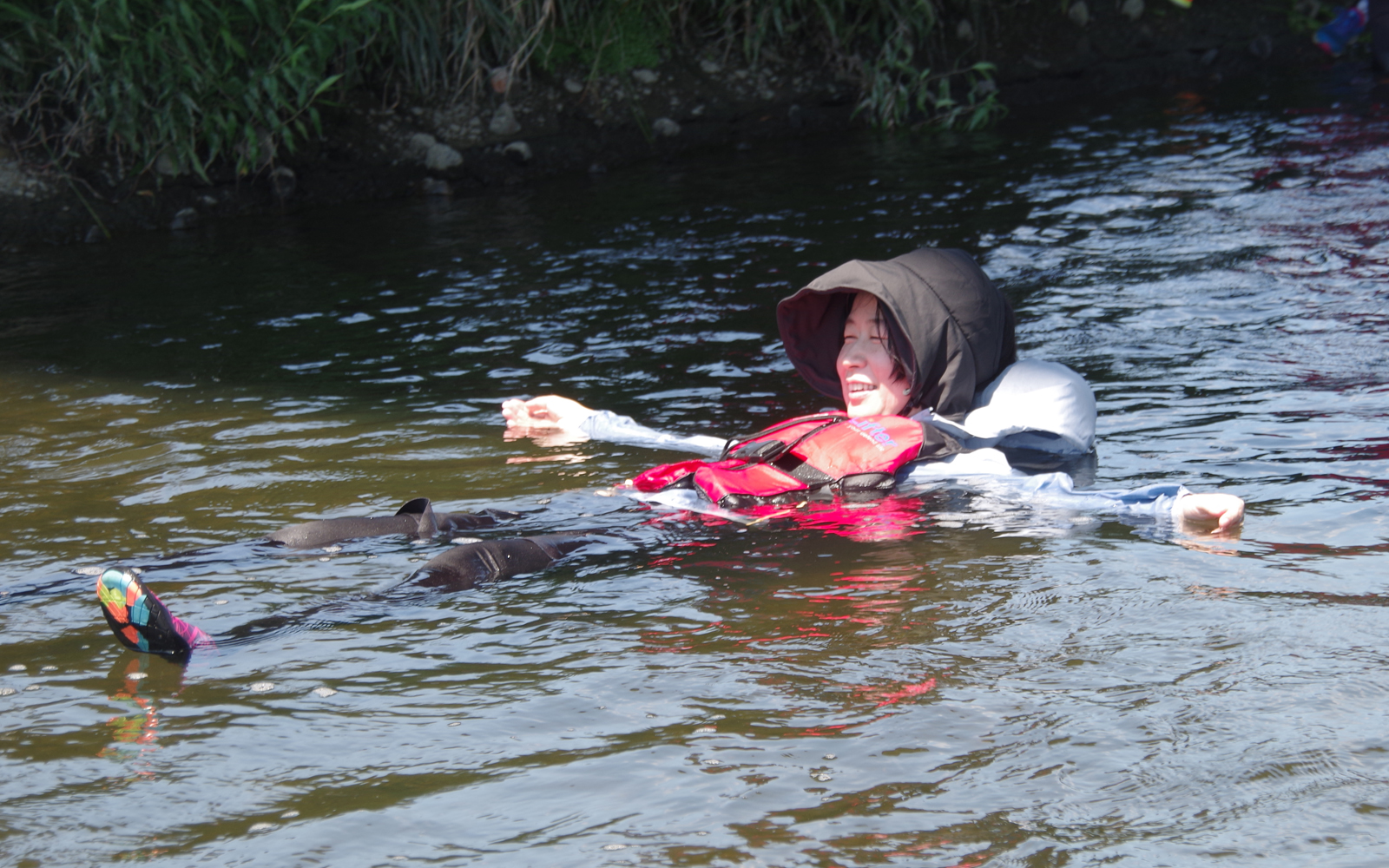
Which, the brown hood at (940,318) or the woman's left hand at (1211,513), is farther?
the brown hood at (940,318)

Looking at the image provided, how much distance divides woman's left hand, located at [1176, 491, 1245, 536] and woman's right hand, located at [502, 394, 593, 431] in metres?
2.42

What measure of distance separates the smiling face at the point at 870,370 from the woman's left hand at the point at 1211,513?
44.1 inches

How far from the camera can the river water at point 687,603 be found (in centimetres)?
231

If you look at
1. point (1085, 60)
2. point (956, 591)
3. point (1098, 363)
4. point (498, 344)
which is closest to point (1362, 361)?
point (1098, 363)

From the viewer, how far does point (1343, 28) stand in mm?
13602

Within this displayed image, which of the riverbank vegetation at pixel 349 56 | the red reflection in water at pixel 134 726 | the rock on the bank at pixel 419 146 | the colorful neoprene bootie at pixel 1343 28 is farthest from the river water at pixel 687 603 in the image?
the colorful neoprene bootie at pixel 1343 28

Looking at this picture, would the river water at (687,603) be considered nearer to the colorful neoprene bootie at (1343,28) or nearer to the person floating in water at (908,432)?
the person floating in water at (908,432)

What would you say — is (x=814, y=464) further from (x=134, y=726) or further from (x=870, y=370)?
(x=134, y=726)

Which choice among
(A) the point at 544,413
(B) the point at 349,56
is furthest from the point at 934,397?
(B) the point at 349,56

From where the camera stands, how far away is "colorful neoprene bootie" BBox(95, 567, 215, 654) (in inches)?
112

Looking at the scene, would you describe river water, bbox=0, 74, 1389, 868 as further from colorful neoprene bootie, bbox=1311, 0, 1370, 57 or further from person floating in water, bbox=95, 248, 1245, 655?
colorful neoprene bootie, bbox=1311, 0, 1370, 57

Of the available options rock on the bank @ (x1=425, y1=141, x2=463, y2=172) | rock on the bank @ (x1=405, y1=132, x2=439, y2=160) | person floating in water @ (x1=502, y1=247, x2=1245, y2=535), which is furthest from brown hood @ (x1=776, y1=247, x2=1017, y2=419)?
rock on the bank @ (x1=405, y1=132, x2=439, y2=160)

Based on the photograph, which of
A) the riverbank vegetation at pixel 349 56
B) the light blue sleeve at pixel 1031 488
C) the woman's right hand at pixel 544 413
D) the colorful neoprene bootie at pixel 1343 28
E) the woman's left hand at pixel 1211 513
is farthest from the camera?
the colorful neoprene bootie at pixel 1343 28

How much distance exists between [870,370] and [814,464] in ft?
1.58
